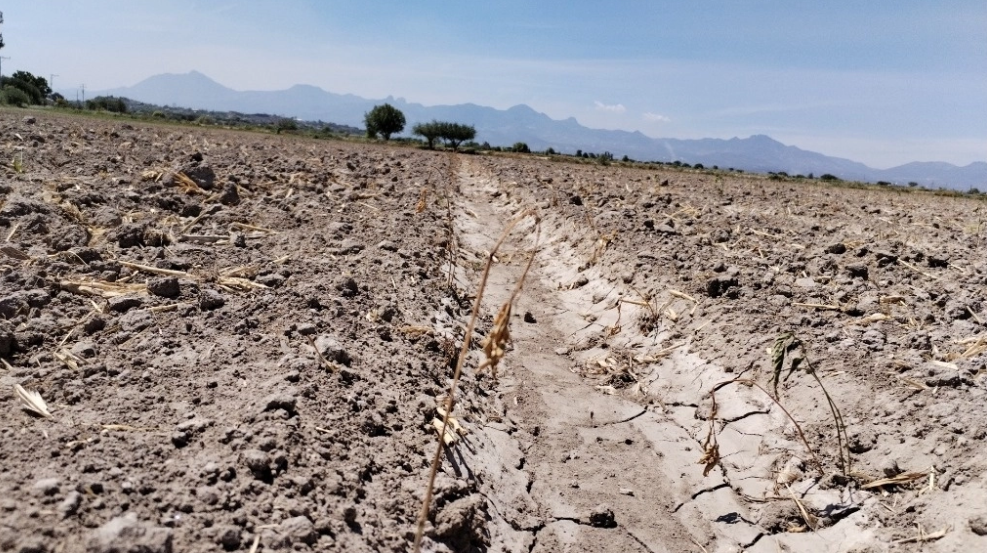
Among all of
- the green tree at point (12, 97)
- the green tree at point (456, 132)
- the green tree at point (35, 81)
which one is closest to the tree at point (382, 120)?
the green tree at point (456, 132)

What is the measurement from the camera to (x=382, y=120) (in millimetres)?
70562

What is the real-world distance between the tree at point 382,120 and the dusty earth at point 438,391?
63472 millimetres

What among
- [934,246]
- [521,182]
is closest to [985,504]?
[934,246]

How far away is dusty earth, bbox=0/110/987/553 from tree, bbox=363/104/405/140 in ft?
208

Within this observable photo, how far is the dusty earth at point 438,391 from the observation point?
311 cm

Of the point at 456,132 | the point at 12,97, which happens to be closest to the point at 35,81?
the point at 12,97

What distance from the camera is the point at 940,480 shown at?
4.03 metres

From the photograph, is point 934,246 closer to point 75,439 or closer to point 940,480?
point 940,480

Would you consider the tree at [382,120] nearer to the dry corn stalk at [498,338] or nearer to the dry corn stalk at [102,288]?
the dry corn stalk at [102,288]

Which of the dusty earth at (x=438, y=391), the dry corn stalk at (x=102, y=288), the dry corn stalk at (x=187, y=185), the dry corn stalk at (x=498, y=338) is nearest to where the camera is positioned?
the dry corn stalk at (x=498, y=338)

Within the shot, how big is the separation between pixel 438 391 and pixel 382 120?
2736 inches

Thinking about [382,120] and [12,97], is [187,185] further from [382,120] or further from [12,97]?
[382,120]

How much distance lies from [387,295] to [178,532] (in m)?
3.94

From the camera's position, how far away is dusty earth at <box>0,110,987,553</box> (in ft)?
10.2
